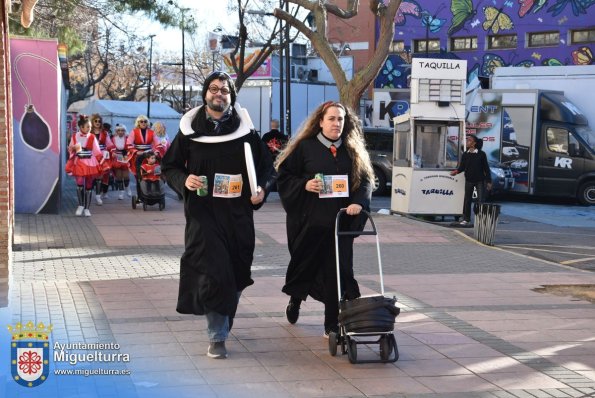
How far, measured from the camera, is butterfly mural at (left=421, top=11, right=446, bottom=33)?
45312 millimetres

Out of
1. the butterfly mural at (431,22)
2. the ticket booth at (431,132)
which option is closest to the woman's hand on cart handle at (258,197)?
the ticket booth at (431,132)

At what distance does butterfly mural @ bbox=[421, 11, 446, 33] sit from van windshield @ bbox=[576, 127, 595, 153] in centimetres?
2097

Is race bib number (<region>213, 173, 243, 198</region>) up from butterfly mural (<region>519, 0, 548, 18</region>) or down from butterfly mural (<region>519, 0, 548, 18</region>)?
down

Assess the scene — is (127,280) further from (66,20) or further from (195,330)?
(66,20)

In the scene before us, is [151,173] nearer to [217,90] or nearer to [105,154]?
[105,154]

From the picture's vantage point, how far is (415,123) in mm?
18562

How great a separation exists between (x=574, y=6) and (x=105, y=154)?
25.9 metres

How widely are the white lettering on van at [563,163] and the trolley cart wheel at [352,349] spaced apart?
19631 millimetres

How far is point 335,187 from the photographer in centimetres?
727

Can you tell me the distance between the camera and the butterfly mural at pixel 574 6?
3888 cm

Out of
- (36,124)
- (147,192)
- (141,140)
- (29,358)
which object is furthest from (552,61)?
(29,358)

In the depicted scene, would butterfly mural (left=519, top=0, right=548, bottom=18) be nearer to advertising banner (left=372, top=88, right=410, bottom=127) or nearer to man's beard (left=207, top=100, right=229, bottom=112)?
advertising banner (left=372, top=88, right=410, bottom=127)

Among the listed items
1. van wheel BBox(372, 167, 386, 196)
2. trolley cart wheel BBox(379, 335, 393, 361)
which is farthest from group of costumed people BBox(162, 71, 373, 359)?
van wheel BBox(372, 167, 386, 196)

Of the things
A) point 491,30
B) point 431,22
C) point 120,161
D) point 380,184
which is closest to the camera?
point 120,161
